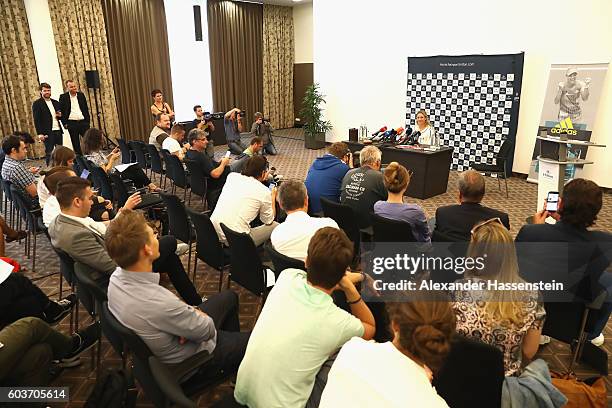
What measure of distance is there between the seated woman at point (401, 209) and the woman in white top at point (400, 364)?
1.83 meters

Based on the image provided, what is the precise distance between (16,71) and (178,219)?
7.44 m

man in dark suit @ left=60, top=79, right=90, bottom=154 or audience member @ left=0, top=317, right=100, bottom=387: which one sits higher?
man in dark suit @ left=60, top=79, right=90, bottom=154

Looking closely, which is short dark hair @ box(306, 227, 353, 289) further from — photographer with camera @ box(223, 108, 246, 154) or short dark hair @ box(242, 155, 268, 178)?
photographer with camera @ box(223, 108, 246, 154)

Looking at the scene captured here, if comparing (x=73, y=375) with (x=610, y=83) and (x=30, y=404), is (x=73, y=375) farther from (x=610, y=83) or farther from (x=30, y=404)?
(x=610, y=83)

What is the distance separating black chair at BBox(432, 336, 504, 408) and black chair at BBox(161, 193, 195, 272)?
2.61 meters

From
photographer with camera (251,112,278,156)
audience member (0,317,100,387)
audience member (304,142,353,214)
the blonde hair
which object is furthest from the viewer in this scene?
photographer with camera (251,112,278,156)

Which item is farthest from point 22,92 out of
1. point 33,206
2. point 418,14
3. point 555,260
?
point 555,260

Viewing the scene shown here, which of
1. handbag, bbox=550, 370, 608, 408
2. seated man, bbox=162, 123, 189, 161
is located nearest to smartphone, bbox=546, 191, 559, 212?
handbag, bbox=550, 370, 608, 408

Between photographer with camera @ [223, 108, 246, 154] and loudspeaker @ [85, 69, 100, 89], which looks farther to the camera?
loudspeaker @ [85, 69, 100, 89]

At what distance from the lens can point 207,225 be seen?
3.10 m

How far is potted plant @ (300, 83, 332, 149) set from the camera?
1055 centimetres

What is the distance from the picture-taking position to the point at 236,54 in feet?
40.0

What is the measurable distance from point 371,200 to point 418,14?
6421mm

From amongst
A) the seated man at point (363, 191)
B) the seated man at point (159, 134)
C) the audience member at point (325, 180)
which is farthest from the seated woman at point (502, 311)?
the seated man at point (159, 134)
